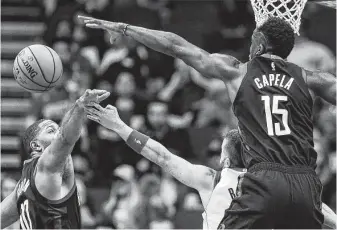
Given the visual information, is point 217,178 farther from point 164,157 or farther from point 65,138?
point 65,138

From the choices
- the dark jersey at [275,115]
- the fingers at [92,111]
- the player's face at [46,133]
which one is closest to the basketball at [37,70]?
the player's face at [46,133]

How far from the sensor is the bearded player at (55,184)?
520cm

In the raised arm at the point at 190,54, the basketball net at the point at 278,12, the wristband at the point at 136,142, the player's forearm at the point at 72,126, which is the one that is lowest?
the wristband at the point at 136,142

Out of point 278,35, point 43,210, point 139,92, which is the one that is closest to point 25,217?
point 43,210

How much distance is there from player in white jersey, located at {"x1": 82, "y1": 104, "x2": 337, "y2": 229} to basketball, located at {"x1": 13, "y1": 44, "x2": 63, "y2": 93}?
0.62 metres

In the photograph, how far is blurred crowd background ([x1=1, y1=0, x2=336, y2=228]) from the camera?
33.0 feet

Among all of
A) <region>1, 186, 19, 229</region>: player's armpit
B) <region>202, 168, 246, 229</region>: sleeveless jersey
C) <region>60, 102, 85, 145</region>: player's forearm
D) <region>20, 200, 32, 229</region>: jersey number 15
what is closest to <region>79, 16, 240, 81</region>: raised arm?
<region>60, 102, 85, 145</region>: player's forearm

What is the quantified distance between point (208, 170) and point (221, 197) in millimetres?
395

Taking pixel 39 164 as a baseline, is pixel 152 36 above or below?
above

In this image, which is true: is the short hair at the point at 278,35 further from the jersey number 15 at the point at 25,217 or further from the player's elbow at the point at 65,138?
the jersey number 15 at the point at 25,217

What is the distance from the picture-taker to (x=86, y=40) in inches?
413

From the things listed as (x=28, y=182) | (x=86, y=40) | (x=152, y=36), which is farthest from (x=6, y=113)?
(x=152, y=36)

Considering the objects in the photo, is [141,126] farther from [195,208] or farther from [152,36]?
[152,36]

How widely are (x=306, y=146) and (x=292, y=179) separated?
0.79 ft
